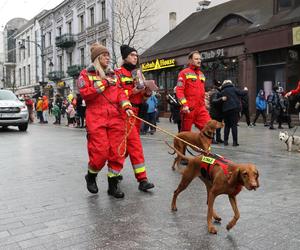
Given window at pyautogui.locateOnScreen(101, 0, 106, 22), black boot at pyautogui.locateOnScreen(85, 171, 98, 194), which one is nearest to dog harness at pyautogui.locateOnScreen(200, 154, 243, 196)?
black boot at pyautogui.locateOnScreen(85, 171, 98, 194)

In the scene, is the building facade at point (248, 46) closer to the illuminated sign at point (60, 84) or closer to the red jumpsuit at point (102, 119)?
the red jumpsuit at point (102, 119)

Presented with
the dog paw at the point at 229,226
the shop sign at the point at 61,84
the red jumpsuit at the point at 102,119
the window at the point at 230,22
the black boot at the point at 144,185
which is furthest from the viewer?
the shop sign at the point at 61,84

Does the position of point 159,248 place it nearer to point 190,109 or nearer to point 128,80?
point 128,80

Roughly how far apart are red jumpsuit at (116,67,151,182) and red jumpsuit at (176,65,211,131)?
4.89 feet

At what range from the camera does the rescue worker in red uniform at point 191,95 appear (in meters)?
7.60

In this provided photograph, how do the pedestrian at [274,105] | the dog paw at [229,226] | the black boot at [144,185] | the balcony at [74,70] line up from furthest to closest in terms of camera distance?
the balcony at [74,70], the pedestrian at [274,105], the black boot at [144,185], the dog paw at [229,226]

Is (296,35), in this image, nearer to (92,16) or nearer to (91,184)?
(91,184)

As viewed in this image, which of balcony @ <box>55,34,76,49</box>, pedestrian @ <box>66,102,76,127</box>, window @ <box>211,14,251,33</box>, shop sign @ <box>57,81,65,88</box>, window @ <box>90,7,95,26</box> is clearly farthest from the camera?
shop sign @ <box>57,81,65,88</box>

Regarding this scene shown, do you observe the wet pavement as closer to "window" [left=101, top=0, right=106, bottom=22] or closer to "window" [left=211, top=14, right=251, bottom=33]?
"window" [left=211, top=14, right=251, bottom=33]

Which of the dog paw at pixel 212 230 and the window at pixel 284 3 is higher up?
the window at pixel 284 3

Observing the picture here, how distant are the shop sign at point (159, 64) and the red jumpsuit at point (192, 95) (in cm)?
1872

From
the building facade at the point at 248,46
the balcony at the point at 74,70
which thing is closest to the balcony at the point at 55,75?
the balcony at the point at 74,70

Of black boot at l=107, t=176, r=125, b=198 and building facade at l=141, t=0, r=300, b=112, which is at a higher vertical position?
building facade at l=141, t=0, r=300, b=112

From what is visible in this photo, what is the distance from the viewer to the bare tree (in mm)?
34312
